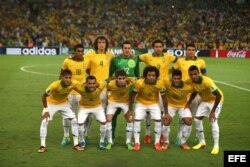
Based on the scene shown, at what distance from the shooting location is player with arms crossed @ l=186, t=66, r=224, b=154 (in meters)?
9.96

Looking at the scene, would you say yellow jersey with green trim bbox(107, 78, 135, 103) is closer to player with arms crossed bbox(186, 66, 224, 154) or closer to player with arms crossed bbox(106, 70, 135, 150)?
player with arms crossed bbox(106, 70, 135, 150)

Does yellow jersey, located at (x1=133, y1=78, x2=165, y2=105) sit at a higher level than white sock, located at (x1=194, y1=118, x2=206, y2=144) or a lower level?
higher

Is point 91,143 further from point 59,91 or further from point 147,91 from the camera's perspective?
point 147,91

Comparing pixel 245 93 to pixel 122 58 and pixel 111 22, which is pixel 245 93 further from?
pixel 111 22

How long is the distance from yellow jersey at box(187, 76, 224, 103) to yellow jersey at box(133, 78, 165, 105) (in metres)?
0.65

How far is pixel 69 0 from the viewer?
168ft

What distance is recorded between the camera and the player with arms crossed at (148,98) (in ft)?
33.3

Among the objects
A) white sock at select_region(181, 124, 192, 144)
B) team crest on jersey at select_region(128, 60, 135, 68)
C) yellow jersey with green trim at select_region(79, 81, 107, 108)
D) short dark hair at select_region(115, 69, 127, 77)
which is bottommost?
white sock at select_region(181, 124, 192, 144)

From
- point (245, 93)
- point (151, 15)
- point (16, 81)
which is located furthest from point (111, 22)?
point (245, 93)

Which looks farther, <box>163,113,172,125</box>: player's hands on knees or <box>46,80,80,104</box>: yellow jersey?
<box>163,113,172,125</box>: player's hands on knees

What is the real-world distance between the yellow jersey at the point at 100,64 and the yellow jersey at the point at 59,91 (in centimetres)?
87

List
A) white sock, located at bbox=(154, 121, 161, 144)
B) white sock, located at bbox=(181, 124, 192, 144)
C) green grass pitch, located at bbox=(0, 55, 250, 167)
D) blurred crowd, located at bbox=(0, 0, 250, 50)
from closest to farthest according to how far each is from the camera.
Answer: green grass pitch, located at bbox=(0, 55, 250, 167) → white sock, located at bbox=(154, 121, 161, 144) → white sock, located at bbox=(181, 124, 192, 144) → blurred crowd, located at bbox=(0, 0, 250, 50)

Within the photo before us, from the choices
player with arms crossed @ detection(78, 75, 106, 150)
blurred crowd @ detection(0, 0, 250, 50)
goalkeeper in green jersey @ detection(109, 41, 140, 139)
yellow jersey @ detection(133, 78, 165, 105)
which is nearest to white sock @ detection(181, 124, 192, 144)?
yellow jersey @ detection(133, 78, 165, 105)

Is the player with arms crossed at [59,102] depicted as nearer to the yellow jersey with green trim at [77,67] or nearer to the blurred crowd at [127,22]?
the yellow jersey with green trim at [77,67]
